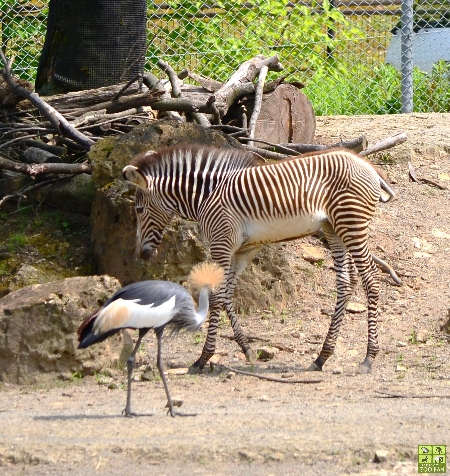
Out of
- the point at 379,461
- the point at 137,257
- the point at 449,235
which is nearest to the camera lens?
the point at 379,461

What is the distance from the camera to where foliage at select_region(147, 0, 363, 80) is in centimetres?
1278

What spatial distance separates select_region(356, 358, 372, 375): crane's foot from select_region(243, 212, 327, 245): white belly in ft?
3.82

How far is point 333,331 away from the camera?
750 cm

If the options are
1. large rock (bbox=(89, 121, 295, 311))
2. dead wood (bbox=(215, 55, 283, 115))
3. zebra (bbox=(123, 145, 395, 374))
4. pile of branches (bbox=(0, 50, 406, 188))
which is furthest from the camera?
dead wood (bbox=(215, 55, 283, 115))

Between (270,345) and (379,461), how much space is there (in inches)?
133

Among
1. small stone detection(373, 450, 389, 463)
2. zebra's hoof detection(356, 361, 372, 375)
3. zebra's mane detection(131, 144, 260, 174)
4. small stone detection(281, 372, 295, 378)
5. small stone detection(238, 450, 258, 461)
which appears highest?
zebra's mane detection(131, 144, 260, 174)

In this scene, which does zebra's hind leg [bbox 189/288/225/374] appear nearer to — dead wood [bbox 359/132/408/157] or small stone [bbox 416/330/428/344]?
small stone [bbox 416/330/428/344]

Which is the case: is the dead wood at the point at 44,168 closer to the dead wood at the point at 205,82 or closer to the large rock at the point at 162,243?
the large rock at the point at 162,243

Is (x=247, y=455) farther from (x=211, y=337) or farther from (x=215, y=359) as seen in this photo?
(x=215, y=359)

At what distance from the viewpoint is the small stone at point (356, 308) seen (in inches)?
352

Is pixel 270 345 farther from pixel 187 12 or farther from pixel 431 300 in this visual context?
pixel 187 12

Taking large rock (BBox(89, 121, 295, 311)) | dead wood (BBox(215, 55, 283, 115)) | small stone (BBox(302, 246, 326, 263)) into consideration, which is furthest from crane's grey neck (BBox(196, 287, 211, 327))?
dead wood (BBox(215, 55, 283, 115))

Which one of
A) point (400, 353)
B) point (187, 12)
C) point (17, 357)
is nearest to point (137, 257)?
point (17, 357)

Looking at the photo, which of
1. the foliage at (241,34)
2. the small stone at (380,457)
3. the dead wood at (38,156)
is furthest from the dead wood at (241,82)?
the small stone at (380,457)
